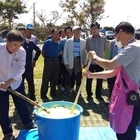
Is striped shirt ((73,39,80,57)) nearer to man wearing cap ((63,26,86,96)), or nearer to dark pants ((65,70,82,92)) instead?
man wearing cap ((63,26,86,96))

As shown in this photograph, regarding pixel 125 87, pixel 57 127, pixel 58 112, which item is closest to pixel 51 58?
pixel 58 112

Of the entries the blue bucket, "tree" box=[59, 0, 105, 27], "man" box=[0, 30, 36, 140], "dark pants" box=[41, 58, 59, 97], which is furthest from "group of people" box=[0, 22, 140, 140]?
"tree" box=[59, 0, 105, 27]

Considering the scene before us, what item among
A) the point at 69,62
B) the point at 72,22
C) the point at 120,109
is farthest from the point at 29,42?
the point at 72,22

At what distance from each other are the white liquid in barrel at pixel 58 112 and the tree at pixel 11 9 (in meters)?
19.1

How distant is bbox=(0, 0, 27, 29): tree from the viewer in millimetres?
20578

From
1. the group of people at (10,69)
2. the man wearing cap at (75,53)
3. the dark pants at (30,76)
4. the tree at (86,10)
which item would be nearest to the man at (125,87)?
the group of people at (10,69)

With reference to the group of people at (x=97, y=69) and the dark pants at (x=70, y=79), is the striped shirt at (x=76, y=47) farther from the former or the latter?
the dark pants at (x=70, y=79)

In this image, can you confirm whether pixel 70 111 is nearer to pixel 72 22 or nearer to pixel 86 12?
pixel 86 12

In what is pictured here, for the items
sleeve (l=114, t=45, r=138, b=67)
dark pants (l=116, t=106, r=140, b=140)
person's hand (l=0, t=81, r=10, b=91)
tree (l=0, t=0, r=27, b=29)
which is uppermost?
tree (l=0, t=0, r=27, b=29)

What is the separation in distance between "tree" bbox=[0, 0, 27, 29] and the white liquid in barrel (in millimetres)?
19123

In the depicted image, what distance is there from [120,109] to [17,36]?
146cm

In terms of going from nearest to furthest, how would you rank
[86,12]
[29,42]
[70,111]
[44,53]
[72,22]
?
[70,111]
[29,42]
[44,53]
[86,12]
[72,22]

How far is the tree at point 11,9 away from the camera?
20578 millimetres

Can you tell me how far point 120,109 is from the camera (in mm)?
2463
